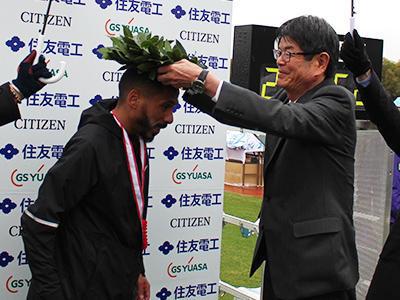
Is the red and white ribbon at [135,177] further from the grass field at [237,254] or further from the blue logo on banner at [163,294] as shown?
the grass field at [237,254]

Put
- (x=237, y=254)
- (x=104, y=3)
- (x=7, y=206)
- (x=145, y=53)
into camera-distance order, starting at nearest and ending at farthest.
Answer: (x=145, y=53) → (x=7, y=206) → (x=104, y=3) → (x=237, y=254)

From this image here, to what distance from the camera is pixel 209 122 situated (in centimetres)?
386

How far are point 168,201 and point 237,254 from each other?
491 cm

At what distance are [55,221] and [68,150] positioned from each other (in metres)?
0.32

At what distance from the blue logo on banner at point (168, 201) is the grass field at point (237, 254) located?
289 cm

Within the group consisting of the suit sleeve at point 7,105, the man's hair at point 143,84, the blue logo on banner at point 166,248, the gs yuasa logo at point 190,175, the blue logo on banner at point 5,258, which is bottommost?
the blue logo on banner at point 166,248

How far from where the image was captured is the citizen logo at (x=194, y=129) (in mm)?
3750

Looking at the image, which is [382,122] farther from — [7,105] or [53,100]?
[7,105]

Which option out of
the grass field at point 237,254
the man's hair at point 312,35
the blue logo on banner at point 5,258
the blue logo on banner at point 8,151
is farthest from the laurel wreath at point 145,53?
the grass field at point 237,254

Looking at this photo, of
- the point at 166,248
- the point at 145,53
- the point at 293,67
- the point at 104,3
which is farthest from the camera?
the point at 166,248

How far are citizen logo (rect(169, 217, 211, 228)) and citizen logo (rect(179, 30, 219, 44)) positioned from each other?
111cm

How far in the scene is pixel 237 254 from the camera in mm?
8461

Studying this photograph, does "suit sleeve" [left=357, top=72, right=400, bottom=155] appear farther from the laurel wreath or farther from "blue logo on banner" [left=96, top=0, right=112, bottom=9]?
"blue logo on banner" [left=96, top=0, right=112, bottom=9]

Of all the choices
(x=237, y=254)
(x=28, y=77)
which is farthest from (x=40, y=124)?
(x=237, y=254)
